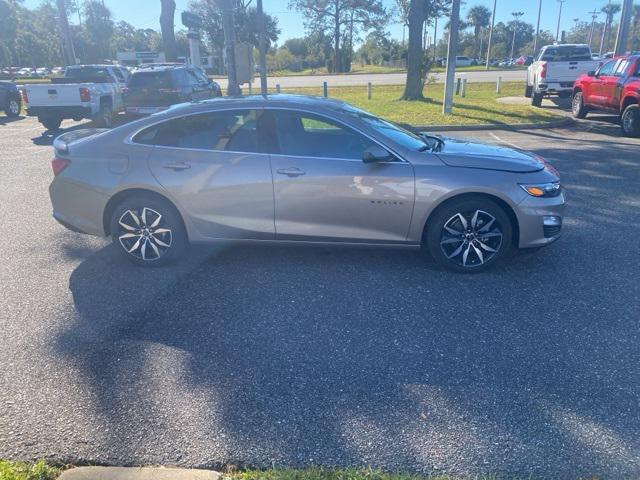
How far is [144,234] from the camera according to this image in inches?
191

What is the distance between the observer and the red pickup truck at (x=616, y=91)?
12.1 m

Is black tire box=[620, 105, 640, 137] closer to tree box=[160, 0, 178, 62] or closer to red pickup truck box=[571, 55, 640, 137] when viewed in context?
red pickup truck box=[571, 55, 640, 137]

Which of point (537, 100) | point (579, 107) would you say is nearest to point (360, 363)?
point (579, 107)

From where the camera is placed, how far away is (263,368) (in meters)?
3.29

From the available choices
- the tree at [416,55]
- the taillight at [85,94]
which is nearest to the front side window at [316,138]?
the taillight at [85,94]

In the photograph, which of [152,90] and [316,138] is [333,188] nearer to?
[316,138]

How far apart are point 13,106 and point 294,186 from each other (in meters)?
19.5

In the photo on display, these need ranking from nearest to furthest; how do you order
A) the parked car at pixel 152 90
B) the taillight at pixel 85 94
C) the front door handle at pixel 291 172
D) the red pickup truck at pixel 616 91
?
the front door handle at pixel 291 172
the red pickup truck at pixel 616 91
the parked car at pixel 152 90
the taillight at pixel 85 94

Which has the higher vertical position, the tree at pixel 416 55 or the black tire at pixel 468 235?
the tree at pixel 416 55

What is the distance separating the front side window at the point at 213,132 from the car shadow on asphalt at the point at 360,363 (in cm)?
116

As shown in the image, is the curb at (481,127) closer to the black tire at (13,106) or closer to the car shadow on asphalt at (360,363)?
the car shadow on asphalt at (360,363)

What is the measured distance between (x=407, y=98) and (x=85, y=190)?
16.2m

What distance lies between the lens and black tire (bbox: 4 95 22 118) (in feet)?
63.1

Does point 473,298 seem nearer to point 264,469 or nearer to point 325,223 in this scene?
point 325,223
